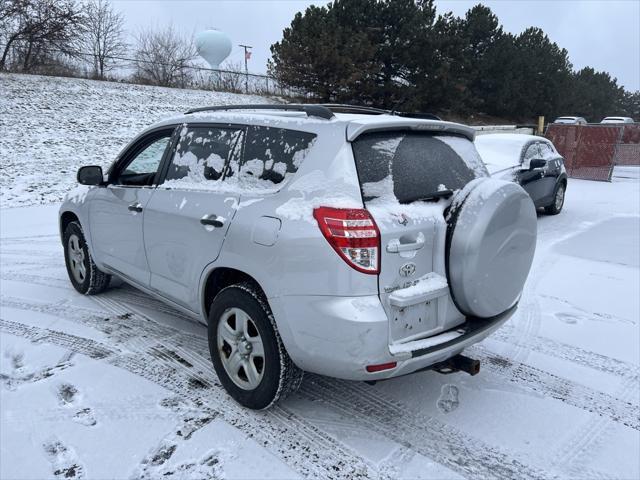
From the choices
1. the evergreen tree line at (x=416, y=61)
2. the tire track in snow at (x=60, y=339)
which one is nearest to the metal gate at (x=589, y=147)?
the evergreen tree line at (x=416, y=61)

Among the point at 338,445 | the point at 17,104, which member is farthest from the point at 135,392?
the point at 17,104

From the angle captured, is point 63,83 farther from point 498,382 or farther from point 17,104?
point 498,382

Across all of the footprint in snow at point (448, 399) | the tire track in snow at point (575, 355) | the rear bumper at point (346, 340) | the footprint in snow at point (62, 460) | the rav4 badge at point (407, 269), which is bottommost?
the footprint in snow at point (62, 460)

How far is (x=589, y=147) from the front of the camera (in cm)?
1605

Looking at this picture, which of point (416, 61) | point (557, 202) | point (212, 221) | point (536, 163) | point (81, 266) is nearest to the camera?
point (212, 221)

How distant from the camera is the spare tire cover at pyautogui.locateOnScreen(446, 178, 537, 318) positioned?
8.57 ft

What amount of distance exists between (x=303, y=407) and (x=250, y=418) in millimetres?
346

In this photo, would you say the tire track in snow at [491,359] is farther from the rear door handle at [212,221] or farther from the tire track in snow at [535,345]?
the rear door handle at [212,221]

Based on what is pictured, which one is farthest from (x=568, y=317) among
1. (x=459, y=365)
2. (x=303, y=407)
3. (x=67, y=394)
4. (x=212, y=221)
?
(x=67, y=394)

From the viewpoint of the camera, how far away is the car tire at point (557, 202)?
9727 millimetres

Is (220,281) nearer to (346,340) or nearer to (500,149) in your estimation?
(346,340)

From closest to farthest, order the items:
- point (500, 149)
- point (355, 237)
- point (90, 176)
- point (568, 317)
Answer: point (355, 237) < point (90, 176) < point (568, 317) < point (500, 149)

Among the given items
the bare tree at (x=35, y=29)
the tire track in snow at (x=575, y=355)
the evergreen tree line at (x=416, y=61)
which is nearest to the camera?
the tire track in snow at (x=575, y=355)

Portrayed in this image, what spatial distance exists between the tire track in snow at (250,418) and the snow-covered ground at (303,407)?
0.01 m
